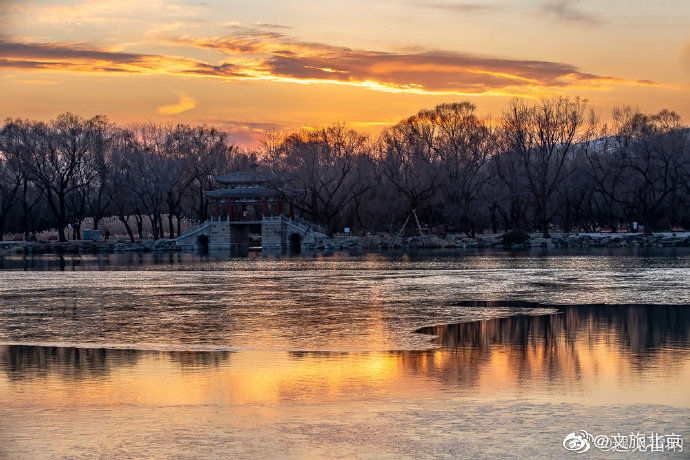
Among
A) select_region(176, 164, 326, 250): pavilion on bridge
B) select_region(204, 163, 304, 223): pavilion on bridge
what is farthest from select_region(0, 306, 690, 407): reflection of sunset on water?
select_region(204, 163, 304, 223): pavilion on bridge

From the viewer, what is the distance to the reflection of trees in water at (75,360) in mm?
14789

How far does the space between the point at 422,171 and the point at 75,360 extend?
78.2 meters

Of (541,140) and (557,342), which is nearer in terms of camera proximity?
(557,342)

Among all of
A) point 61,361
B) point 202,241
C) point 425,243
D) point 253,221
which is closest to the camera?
point 61,361

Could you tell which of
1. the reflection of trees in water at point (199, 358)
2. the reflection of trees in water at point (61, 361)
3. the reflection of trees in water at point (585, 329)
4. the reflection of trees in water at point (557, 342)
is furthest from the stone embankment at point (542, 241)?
the reflection of trees in water at point (61, 361)

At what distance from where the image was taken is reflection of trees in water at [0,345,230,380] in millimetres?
Answer: 14789

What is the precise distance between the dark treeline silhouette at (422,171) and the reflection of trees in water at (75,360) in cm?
7401

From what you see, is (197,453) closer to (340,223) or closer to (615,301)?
(615,301)

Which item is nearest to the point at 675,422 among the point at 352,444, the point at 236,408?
the point at 352,444

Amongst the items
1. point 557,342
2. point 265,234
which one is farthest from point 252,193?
point 557,342

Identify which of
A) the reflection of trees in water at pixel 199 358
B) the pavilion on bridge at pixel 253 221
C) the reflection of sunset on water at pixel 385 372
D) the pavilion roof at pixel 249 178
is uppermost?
the pavilion roof at pixel 249 178

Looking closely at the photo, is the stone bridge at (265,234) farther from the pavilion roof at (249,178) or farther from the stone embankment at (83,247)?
the pavilion roof at (249,178)

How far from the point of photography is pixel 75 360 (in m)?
16.0

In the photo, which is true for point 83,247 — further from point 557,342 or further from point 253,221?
point 557,342
